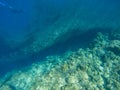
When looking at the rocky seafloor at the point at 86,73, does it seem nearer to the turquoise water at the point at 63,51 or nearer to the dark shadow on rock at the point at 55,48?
the turquoise water at the point at 63,51

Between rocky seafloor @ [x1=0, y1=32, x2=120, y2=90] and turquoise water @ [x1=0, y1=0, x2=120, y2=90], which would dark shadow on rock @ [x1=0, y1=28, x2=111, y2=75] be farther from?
rocky seafloor @ [x1=0, y1=32, x2=120, y2=90]

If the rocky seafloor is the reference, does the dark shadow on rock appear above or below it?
above

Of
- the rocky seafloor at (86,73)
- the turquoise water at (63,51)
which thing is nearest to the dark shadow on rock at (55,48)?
the turquoise water at (63,51)

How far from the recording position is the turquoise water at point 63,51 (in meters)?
6.94

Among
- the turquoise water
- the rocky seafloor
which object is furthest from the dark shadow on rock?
the rocky seafloor

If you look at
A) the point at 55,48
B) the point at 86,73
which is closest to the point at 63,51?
the point at 55,48

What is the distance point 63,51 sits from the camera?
38.7ft

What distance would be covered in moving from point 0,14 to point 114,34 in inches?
955

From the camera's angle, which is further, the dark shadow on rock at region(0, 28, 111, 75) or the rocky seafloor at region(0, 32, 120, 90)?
the dark shadow on rock at region(0, 28, 111, 75)

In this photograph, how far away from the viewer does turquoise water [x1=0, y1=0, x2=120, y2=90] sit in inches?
273

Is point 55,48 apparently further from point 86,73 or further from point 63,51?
point 86,73

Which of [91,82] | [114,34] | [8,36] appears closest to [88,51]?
[91,82]

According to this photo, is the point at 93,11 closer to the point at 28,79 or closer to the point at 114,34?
the point at 114,34

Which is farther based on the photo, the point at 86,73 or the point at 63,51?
the point at 63,51
